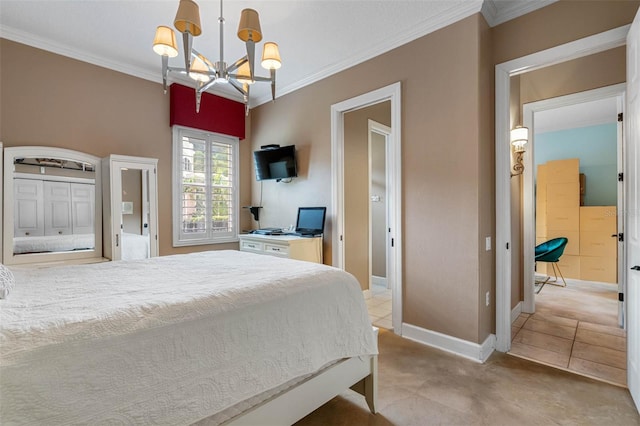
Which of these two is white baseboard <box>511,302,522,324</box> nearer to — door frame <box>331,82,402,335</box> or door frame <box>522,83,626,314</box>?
door frame <box>522,83,626,314</box>

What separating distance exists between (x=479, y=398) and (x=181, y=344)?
1880mm

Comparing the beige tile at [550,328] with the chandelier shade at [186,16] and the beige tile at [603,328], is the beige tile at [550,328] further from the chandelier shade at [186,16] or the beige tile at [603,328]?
the chandelier shade at [186,16]

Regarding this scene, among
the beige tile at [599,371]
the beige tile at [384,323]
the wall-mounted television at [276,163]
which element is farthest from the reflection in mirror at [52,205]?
the beige tile at [599,371]

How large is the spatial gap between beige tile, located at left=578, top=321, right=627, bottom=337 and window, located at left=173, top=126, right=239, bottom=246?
426 cm

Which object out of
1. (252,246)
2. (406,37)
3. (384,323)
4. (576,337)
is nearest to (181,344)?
(384,323)

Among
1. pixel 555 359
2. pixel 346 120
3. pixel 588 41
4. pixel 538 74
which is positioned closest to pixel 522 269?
pixel 555 359

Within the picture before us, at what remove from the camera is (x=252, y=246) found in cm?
386

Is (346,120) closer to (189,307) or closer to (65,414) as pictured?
(189,307)

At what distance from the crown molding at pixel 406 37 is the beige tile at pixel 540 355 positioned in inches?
111

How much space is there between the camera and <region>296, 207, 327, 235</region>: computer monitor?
142 inches

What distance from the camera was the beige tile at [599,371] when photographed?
215 cm

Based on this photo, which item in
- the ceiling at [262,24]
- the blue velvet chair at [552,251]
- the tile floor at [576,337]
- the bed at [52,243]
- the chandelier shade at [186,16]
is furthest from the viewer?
the blue velvet chair at [552,251]

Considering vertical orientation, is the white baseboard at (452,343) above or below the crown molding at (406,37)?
below

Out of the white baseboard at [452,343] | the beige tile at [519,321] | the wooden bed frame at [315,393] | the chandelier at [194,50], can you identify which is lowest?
the beige tile at [519,321]
